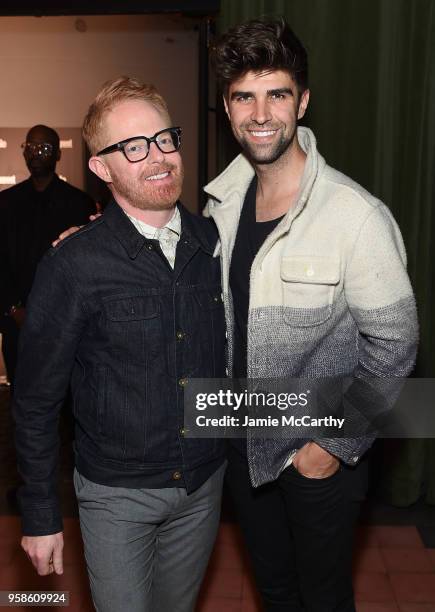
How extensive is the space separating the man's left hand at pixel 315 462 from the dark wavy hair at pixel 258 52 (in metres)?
0.97

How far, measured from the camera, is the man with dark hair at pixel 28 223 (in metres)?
3.53

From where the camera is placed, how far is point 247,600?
2.85m

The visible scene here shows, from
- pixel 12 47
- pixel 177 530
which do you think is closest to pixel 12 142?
pixel 12 47

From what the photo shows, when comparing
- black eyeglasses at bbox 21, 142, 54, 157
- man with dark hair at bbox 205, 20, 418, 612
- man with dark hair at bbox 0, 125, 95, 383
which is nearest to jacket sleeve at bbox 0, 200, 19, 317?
man with dark hair at bbox 0, 125, 95, 383

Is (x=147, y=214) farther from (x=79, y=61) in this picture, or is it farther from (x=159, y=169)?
(x=79, y=61)

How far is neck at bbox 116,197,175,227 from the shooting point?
1.88 metres

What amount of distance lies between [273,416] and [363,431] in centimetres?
24

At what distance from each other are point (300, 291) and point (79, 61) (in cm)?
491

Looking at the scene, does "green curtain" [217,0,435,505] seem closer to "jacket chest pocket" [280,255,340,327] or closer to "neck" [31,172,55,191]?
"neck" [31,172,55,191]

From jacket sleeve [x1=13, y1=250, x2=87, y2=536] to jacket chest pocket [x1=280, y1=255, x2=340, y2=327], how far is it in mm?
525

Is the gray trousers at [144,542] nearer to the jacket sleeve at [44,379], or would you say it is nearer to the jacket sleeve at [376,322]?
the jacket sleeve at [44,379]

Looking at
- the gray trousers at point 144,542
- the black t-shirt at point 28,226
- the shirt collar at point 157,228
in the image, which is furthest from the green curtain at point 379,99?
the gray trousers at point 144,542

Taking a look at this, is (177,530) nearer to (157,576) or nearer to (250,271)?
(157,576)

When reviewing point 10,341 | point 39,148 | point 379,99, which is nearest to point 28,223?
point 39,148
